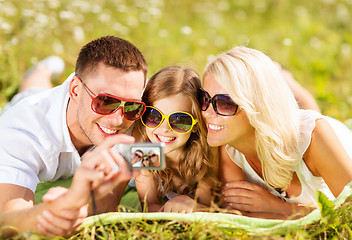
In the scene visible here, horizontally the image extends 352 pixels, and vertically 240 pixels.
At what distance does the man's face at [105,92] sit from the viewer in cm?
276

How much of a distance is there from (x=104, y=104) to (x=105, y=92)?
88 mm

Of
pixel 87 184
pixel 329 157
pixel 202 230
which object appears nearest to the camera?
pixel 87 184

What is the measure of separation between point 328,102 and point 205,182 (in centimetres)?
315

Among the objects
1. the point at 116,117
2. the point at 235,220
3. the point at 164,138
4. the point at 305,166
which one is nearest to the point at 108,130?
the point at 116,117

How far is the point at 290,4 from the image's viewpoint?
870cm

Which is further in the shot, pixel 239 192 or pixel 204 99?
pixel 239 192

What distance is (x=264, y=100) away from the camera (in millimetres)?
2680

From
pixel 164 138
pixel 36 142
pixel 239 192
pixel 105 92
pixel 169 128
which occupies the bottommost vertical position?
pixel 239 192

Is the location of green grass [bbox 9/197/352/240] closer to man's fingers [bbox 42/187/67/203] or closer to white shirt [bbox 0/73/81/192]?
man's fingers [bbox 42/187/67/203]

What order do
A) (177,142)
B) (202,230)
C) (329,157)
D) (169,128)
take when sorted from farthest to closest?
(177,142), (169,128), (329,157), (202,230)

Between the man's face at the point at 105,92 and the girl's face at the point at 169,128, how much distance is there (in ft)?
0.57

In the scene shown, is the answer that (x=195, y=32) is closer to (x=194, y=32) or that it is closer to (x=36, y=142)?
(x=194, y=32)

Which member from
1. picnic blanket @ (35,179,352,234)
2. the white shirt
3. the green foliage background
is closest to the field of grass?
the green foliage background

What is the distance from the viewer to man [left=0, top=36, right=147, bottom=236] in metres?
2.70
